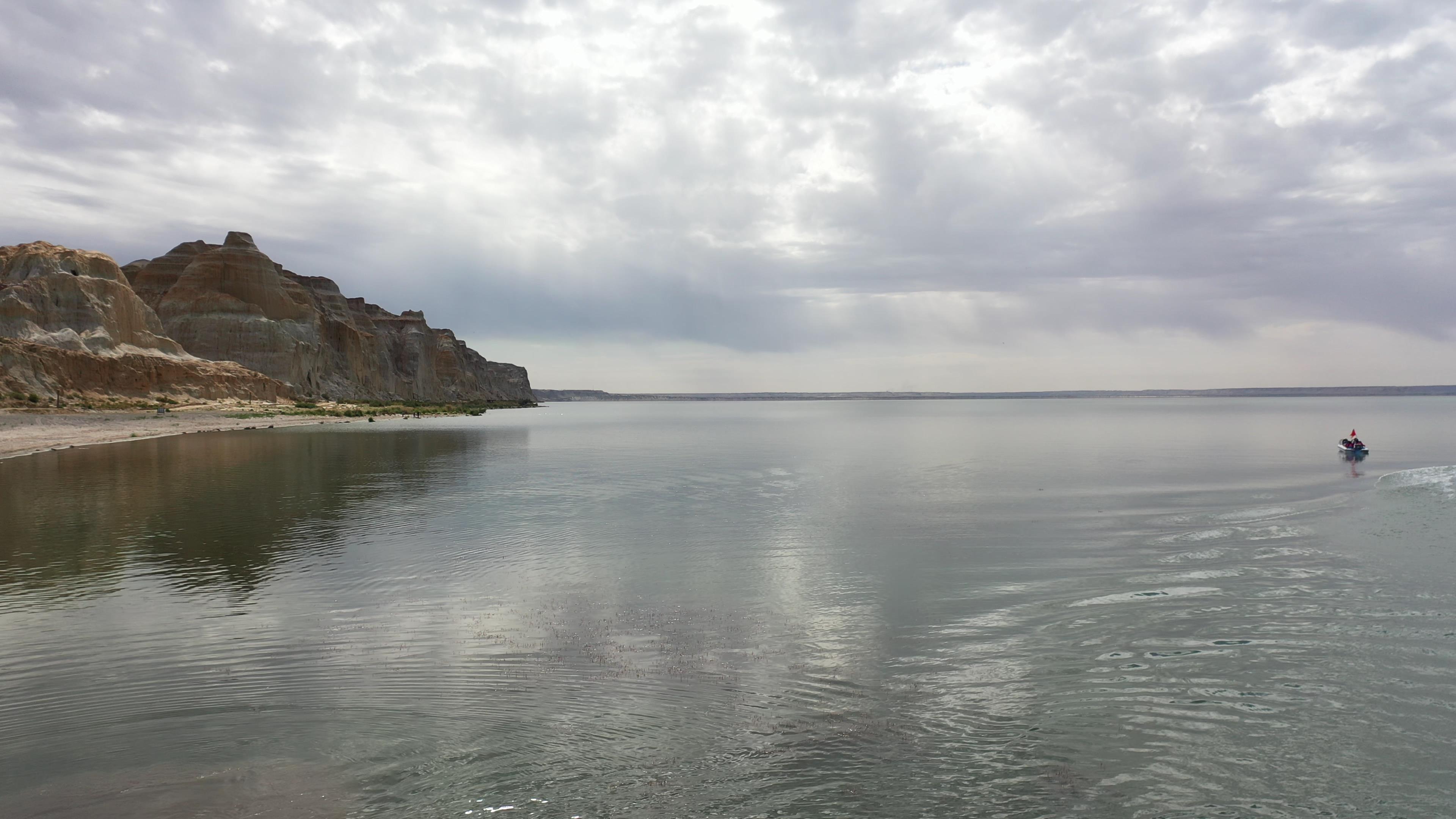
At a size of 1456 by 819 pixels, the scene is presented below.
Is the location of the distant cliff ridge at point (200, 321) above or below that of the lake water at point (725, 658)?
above

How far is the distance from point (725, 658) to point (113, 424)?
266 feet

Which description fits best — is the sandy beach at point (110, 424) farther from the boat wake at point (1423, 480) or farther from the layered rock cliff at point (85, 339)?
the boat wake at point (1423, 480)

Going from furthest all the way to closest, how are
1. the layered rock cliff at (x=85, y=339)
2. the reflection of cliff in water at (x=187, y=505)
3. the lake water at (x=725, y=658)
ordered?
the layered rock cliff at (x=85, y=339) < the reflection of cliff in water at (x=187, y=505) < the lake water at (x=725, y=658)

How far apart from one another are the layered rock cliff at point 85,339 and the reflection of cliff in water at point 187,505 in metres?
47.5

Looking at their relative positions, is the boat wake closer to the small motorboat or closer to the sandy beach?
the small motorboat

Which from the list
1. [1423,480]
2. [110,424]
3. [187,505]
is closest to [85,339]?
[110,424]

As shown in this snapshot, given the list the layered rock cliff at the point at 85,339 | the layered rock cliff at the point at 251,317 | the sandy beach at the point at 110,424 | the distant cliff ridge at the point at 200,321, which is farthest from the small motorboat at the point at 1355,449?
the layered rock cliff at the point at 251,317

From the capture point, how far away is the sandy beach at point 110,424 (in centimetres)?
5194

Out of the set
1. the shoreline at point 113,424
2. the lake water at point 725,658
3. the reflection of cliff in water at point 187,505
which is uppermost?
the shoreline at point 113,424

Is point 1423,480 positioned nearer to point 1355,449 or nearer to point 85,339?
point 1355,449

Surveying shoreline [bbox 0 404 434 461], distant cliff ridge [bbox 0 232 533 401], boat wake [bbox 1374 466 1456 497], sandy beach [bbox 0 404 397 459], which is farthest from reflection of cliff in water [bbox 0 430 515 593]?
distant cliff ridge [bbox 0 232 533 401]

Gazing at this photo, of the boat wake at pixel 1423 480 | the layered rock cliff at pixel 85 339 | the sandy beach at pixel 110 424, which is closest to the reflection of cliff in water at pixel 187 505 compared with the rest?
the sandy beach at pixel 110 424

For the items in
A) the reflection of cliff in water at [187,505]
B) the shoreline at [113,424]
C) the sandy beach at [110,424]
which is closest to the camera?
the reflection of cliff in water at [187,505]

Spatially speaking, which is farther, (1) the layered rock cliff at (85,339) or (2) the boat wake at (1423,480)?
(1) the layered rock cliff at (85,339)
